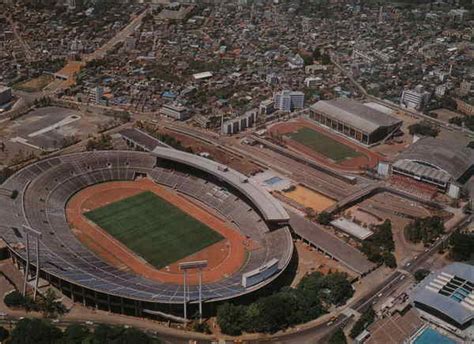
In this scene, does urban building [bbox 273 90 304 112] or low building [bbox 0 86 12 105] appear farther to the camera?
urban building [bbox 273 90 304 112]

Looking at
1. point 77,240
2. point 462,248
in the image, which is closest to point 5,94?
point 77,240

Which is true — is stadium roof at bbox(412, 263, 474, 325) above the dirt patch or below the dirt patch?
above

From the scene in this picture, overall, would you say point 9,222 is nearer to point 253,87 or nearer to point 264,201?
point 264,201

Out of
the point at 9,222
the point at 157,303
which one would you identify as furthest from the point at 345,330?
the point at 9,222

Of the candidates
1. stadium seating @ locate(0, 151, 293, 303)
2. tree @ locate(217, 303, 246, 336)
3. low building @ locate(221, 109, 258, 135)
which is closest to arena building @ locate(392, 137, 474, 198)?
stadium seating @ locate(0, 151, 293, 303)

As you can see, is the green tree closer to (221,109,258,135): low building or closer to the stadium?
the stadium
